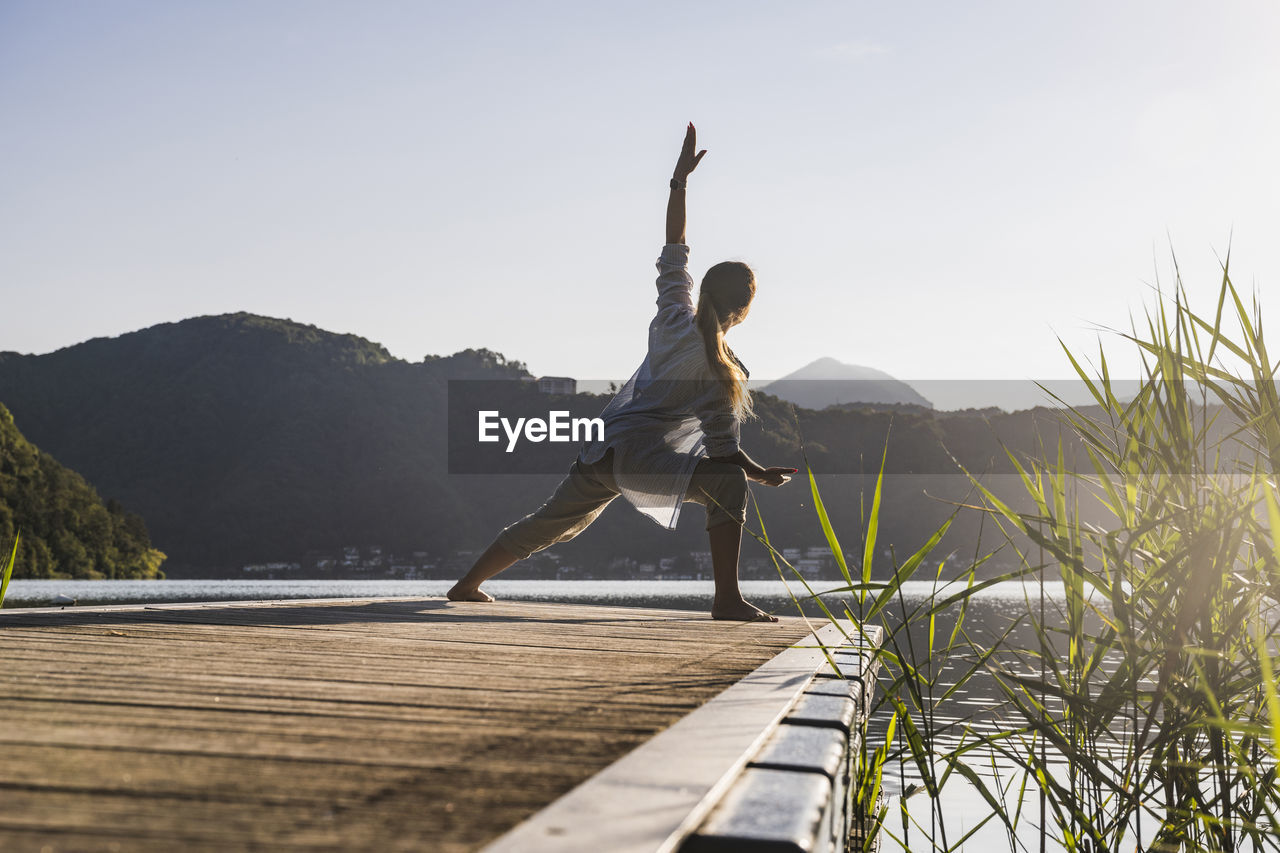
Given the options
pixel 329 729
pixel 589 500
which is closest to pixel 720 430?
pixel 589 500

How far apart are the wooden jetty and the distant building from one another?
5558 centimetres

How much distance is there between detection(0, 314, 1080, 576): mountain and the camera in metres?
56.1

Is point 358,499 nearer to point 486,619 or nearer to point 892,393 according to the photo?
point 486,619

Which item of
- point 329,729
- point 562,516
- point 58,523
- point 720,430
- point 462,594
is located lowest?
point 58,523

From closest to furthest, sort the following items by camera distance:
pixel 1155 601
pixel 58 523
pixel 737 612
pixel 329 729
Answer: pixel 329 729
pixel 1155 601
pixel 737 612
pixel 58 523

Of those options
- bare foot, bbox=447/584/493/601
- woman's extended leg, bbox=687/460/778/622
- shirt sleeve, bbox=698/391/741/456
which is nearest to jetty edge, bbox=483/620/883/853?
woman's extended leg, bbox=687/460/778/622

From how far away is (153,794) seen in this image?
3.49 ft

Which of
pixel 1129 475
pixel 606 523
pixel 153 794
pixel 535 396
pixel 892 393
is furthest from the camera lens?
pixel 892 393

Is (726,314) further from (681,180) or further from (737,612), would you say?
(737,612)

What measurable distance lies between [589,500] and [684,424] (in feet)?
1.78

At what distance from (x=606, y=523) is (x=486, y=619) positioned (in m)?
51.8

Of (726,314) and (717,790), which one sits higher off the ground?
(726,314)

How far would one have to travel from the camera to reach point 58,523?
1887 inches

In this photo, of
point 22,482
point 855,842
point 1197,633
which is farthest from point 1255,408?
point 22,482
